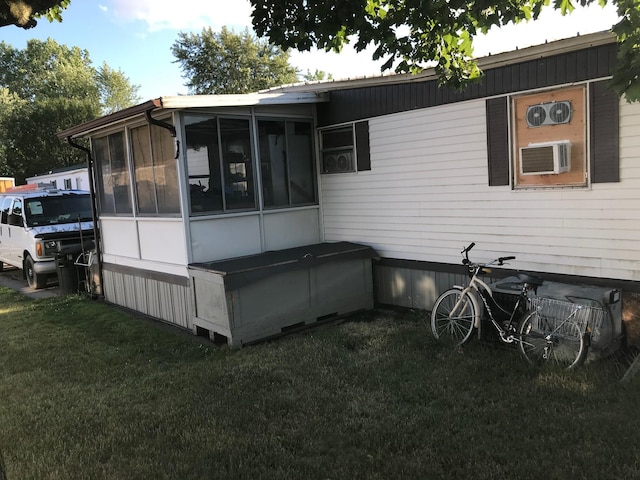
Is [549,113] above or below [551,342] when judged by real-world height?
above

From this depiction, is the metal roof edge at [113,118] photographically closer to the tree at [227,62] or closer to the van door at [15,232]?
the van door at [15,232]

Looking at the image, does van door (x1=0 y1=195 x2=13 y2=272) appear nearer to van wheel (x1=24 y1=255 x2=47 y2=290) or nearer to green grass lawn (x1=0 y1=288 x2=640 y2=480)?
van wheel (x1=24 y1=255 x2=47 y2=290)

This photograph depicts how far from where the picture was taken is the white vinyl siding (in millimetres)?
5129

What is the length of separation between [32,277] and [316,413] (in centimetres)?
906

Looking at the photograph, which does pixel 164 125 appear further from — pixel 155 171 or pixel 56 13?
pixel 56 13

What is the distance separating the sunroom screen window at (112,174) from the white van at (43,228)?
1.57 meters

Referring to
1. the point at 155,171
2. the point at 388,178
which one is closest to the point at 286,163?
the point at 388,178

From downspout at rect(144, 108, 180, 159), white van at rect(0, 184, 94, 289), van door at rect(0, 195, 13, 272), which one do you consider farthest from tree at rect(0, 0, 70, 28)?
van door at rect(0, 195, 13, 272)

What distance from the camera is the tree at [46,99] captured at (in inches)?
1271

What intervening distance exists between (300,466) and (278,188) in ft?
16.1

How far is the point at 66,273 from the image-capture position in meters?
9.91

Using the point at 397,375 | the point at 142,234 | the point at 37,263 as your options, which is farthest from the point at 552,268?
the point at 37,263

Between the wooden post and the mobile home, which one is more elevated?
the mobile home

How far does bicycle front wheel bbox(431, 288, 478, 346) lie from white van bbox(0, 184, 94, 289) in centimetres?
734
